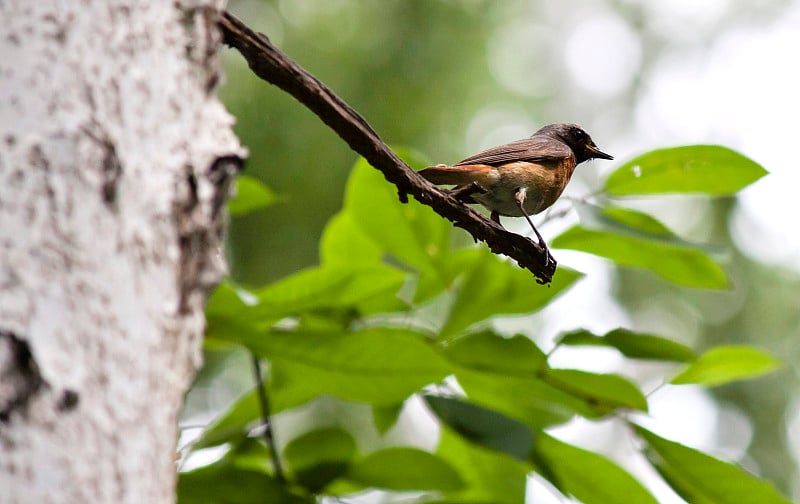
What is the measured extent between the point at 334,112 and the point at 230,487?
0.98 meters

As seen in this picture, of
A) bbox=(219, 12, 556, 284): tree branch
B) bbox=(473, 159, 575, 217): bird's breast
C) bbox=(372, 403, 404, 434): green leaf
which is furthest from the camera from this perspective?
bbox=(473, 159, 575, 217): bird's breast

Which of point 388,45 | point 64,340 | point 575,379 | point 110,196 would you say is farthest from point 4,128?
point 388,45

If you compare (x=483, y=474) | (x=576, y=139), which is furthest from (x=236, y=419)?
(x=576, y=139)

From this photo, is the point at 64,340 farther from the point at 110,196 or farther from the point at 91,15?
the point at 91,15

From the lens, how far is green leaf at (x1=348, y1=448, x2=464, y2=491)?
201cm

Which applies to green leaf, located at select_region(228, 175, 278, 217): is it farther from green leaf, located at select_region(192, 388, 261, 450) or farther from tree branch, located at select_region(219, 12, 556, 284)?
tree branch, located at select_region(219, 12, 556, 284)

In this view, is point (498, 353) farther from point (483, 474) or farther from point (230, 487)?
point (230, 487)

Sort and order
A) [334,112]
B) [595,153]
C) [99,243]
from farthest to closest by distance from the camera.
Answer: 1. [595,153]
2. [334,112]
3. [99,243]

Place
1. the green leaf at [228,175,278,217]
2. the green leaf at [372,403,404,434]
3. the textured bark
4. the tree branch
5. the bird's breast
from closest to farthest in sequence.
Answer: the textured bark, the tree branch, the green leaf at [372,403,404,434], the green leaf at [228,175,278,217], the bird's breast

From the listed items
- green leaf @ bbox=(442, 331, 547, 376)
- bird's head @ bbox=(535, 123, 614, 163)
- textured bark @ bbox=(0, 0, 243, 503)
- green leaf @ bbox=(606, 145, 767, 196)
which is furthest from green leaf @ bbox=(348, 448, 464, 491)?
bird's head @ bbox=(535, 123, 614, 163)

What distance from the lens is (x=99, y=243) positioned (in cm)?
101

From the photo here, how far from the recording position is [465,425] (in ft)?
6.08

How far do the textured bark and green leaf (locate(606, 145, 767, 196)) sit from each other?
3.49 feet

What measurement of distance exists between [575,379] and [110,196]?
3.96 ft
